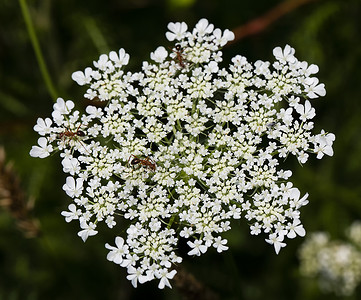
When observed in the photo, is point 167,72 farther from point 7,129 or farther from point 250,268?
point 250,268

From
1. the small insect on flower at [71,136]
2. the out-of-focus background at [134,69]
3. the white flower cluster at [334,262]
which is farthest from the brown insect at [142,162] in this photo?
the white flower cluster at [334,262]

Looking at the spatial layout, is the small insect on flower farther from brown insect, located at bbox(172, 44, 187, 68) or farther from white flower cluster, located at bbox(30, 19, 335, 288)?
brown insect, located at bbox(172, 44, 187, 68)

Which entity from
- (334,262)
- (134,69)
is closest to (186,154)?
(334,262)

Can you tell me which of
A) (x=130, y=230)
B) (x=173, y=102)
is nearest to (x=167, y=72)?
(x=173, y=102)

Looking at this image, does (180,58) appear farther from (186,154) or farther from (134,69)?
(134,69)

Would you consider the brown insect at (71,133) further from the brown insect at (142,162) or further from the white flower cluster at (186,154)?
the brown insect at (142,162)

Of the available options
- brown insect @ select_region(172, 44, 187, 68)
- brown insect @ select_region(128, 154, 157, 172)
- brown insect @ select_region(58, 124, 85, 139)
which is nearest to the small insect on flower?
brown insect @ select_region(58, 124, 85, 139)

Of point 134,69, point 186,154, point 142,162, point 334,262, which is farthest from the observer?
point 134,69
